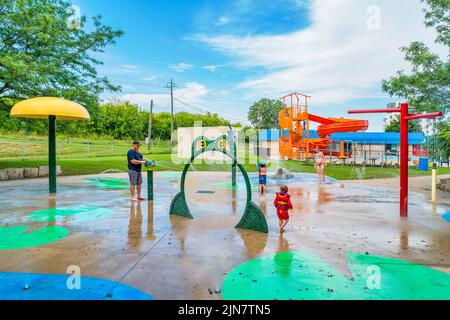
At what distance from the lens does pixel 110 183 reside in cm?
1439

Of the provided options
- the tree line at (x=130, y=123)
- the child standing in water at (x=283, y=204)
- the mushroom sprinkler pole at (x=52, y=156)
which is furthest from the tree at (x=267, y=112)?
the child standing in water at (x=283, y=204)

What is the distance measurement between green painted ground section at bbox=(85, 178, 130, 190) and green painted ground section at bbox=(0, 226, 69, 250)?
20.3ft

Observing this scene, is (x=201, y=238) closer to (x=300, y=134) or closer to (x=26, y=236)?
(x=26, y=236)

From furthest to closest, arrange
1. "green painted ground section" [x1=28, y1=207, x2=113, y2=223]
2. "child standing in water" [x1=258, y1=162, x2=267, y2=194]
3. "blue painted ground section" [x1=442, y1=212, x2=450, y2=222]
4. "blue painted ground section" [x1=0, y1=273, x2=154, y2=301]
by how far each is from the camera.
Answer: "child standing in water" [x1=258, y1=162, x2=267, y2=194] < "blue painted ground section" [x1=442, y1=212, x2=450, y2=222] < "green painted ground section" [x1=28, y1=207, x2=113, y2=223] < "blue painted ground section" [x1=0, y1=273, x2=154, y2=301]

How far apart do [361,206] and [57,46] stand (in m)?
14.1

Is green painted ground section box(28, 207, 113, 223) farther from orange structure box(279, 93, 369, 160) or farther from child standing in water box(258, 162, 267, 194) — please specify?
orange structure box(279, 93, 369, 160)

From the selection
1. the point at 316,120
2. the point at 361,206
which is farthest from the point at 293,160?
the point at 361,206

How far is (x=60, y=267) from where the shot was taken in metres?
4.69

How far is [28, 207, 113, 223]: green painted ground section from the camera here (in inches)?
301

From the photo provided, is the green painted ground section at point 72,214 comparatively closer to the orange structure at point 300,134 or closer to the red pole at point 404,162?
the red pole at point 404,162

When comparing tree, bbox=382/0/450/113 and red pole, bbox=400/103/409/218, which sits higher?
tree, bbox=382/0/450/113

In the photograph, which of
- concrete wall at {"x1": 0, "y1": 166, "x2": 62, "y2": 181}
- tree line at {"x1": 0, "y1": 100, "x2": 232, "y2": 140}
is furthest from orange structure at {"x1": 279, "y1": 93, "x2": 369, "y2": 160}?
concrete wall at {"x1": 0, "y1": 166, "x2": 62, "y2": 181}

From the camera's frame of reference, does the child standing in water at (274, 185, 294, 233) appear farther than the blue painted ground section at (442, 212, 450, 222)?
No

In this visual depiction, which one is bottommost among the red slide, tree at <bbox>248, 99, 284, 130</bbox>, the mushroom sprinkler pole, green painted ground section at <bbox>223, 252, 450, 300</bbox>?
green painted ground section at <bbox>223, 252, 450, 300</bbox>
